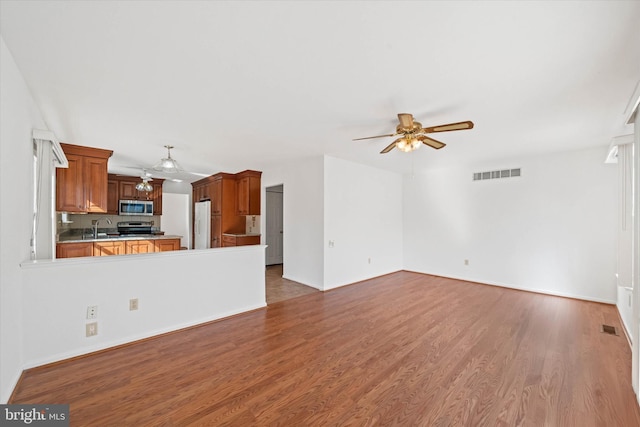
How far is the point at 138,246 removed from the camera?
206 inches

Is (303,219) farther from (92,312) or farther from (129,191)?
(129,191)

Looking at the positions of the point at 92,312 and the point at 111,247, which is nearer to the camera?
the point at 92,312

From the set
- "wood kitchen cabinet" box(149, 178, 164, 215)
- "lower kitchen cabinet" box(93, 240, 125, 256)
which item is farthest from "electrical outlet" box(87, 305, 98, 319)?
"wood kitchen cabinet" box(149, 178, 164, 215)

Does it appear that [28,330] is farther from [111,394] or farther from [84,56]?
[84,56]

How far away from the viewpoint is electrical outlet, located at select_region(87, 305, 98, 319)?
2422 mm

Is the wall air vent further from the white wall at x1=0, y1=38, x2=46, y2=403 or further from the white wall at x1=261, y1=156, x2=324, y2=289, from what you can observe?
the white wall at x1=0, y1=38, x2=46, y2=403

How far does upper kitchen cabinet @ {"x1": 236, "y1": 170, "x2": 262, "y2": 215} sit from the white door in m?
0.76

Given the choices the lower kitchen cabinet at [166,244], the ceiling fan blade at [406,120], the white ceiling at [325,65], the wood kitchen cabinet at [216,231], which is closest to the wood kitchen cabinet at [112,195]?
the lower kitchen cabinet at [166,244]

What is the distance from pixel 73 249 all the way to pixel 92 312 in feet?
9.75

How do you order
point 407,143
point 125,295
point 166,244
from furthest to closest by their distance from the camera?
point 166,244 → point 407,143 → point 125,295

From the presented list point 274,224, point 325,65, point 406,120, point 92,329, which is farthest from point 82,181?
point 406,120

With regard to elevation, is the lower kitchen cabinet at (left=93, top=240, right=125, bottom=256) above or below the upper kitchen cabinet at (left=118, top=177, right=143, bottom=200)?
below

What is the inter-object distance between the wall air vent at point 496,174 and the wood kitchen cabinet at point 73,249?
295 inches

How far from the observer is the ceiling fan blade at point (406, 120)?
2.40 m
